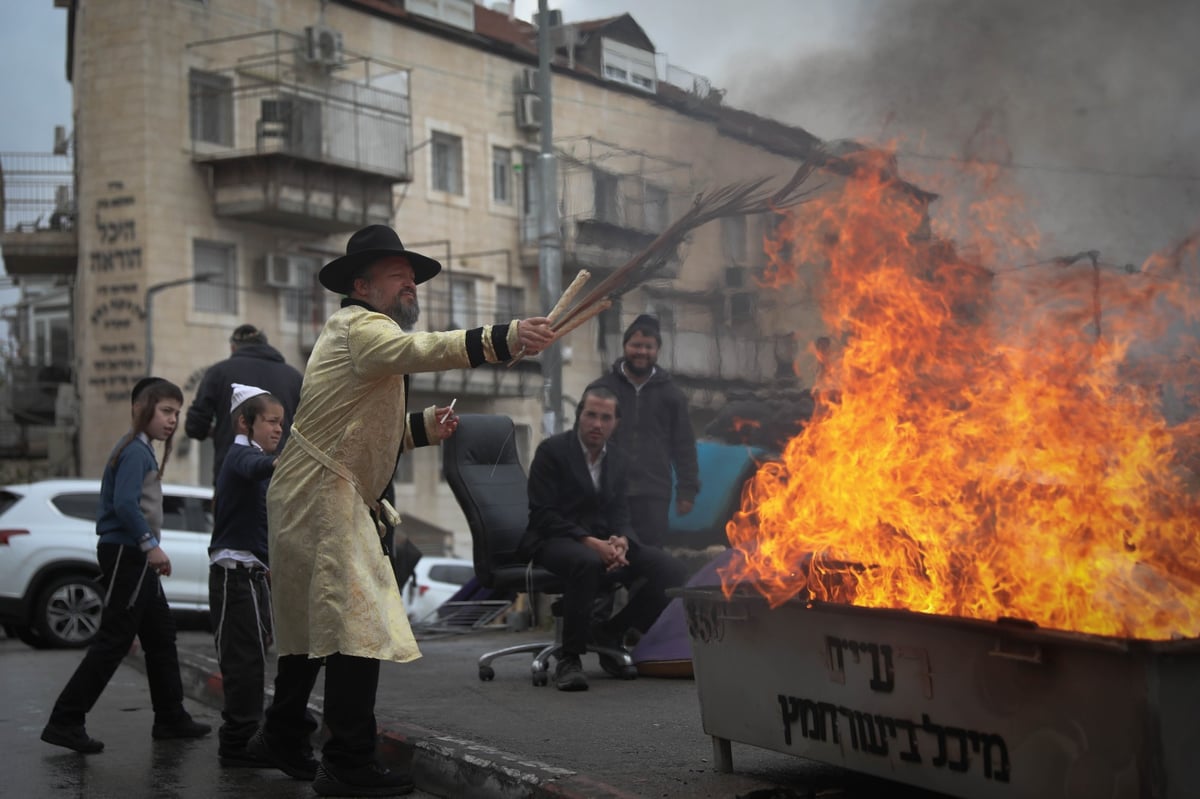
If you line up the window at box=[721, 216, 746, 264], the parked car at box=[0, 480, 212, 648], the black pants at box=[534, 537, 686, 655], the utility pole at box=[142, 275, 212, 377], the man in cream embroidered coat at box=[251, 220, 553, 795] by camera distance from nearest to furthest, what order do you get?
the man in cream embroidered coat at box=[251, 220, 553, 795], the window at box=[721, 216, 746, 264], the black pants at box=[534, 537, 686, 655], the parked car at box=[0, 480, 212, 648], the utility pole at box=[142, 275, 212, 377]

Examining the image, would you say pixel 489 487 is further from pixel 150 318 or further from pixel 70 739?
pixel 150 318

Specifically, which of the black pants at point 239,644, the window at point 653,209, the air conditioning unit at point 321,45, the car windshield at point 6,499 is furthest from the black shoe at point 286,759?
the air conditioning unit at point 321,45

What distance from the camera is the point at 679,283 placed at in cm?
608

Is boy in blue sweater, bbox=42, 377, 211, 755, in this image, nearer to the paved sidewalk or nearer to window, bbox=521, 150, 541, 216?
the paved sidewalk

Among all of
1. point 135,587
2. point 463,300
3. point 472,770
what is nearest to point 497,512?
point 135,587

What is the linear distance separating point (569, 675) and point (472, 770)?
2138 mm

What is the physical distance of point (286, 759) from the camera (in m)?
5.44

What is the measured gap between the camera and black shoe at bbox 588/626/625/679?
7.54 metres

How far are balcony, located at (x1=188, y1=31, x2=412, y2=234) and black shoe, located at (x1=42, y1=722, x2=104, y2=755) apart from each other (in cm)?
2387

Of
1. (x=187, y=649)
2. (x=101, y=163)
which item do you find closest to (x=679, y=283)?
(x=187, y=649)

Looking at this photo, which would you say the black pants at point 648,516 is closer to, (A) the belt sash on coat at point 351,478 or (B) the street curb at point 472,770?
(B) the street curb at point 472,770

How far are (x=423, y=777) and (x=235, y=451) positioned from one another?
1751 mm

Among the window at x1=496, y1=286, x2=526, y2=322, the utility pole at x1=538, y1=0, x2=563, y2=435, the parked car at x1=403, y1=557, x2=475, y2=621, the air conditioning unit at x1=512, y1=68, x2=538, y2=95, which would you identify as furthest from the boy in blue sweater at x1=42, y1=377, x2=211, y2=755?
the window at x1=496, y1=286, x2=526, y2=322

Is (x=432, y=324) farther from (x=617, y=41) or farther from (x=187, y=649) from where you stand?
(x=617, y=41)
